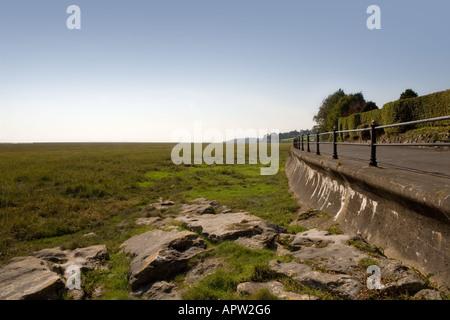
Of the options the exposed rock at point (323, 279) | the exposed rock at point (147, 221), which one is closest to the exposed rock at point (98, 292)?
the exposed rock at point (323, 279)

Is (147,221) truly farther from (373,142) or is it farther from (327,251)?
Answer: (373,142)

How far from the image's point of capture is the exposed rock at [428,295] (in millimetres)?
2904

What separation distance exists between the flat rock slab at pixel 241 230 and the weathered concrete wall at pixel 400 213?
5.10 feet

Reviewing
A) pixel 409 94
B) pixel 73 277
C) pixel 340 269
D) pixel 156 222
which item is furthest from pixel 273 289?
pixel 409 94

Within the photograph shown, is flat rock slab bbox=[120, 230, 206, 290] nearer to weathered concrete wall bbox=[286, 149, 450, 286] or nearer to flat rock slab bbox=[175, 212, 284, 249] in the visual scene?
flat rock slab bbox=[175, 212, 284, 249]

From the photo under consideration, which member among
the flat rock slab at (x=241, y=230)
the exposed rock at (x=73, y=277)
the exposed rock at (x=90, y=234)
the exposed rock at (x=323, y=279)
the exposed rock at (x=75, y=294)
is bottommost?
the exposed rock at (x=90, y=234)

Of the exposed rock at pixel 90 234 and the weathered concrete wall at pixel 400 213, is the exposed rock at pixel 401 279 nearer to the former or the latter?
the weathered concrete wall at pixel 400 213

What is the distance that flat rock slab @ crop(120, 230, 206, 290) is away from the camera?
4711mm

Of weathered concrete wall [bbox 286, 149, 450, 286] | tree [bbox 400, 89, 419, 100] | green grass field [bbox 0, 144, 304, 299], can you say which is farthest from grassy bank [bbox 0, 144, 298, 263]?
tree [bbox 400, 89, 419, 100]

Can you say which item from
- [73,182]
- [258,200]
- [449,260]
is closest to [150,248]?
[449,260]

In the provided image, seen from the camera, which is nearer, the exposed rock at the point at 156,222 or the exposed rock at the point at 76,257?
the exposed rock at the point at 76,257

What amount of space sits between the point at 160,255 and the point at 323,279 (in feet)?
9.22
